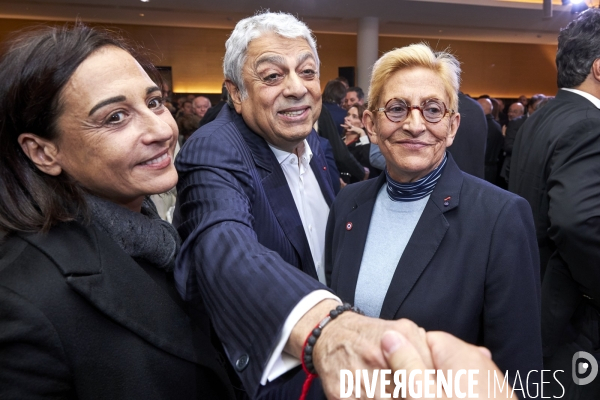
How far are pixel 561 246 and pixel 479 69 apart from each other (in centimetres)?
1379

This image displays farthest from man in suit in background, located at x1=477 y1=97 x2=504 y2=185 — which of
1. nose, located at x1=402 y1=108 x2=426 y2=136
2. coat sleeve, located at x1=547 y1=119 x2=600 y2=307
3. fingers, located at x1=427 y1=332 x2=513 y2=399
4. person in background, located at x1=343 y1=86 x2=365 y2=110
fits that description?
fingers, located at x1=427 y1=332 x2=513 y2=399

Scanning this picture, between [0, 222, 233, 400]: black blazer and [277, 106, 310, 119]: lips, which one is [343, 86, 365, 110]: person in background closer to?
[277, 106, 310, 119]: lips

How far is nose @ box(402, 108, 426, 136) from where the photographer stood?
4.85 feet

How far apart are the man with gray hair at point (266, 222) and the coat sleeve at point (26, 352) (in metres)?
0.29

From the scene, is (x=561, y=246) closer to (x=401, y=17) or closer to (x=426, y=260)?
(x=426, y=260)

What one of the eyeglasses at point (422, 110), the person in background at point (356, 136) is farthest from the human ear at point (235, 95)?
the person in background at point (356, 136)

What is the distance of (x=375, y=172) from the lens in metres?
3.73

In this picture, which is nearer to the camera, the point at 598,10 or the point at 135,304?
the point at 135,304

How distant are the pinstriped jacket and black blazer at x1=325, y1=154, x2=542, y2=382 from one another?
1.31 ft

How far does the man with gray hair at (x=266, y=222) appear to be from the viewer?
0.76 metres

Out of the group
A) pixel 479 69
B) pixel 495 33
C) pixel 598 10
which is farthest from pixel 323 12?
pixel 598 10

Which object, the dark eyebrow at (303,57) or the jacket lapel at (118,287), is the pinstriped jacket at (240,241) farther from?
the dark eyebrow at (303,57)

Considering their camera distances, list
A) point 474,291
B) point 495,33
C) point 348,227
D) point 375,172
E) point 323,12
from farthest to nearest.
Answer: point 495,33 < point 323,12 < point 375,172 < point 348,227 < point 474,291

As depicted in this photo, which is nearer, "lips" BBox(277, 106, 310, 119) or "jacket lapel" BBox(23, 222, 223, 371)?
"jacket lapel" BBox(23, 222, 223, 371)
